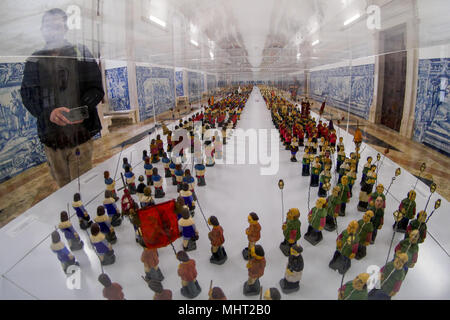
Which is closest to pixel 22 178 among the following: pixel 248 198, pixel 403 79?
pixel 248 198

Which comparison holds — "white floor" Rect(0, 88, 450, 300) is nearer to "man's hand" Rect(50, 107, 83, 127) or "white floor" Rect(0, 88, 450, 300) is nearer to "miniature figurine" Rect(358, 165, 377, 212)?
"miniature figurine" Rect(358, 165, 377, 212)

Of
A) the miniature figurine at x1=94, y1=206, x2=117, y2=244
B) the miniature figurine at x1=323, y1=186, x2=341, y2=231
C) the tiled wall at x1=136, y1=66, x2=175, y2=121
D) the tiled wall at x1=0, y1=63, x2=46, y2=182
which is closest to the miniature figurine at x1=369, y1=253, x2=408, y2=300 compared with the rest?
the miniature figurine at x1=323, y1=186, x2=341, y2=231

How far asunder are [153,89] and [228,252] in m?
6.18

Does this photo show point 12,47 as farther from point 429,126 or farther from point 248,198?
point 429,126

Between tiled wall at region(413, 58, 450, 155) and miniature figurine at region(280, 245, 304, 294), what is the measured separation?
3588mm

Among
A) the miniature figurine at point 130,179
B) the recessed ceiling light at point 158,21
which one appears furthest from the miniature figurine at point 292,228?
the recessed ceiling light at point 158,21

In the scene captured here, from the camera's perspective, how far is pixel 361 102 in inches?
235

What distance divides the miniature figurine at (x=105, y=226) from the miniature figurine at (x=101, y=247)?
6.9 inches

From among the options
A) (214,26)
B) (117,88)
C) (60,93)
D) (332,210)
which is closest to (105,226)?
(60,93)

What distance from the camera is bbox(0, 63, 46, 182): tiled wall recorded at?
2.95m

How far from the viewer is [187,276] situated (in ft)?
4.73

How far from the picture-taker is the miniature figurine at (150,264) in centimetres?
155

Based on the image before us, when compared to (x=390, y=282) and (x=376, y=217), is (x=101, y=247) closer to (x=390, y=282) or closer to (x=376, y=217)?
(x=390, y=282)

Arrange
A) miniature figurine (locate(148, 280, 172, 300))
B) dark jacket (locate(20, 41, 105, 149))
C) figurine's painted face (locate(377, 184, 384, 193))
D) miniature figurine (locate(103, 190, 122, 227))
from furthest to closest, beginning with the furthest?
dark jacket (locate(20, 41, 105, 149))
miniature figurine (locate(103, 190, 122, 227))
figurine's painted face (locate(377, 184, 384, 193))
miniature figurine (locate(148, 280, 172, 300))
